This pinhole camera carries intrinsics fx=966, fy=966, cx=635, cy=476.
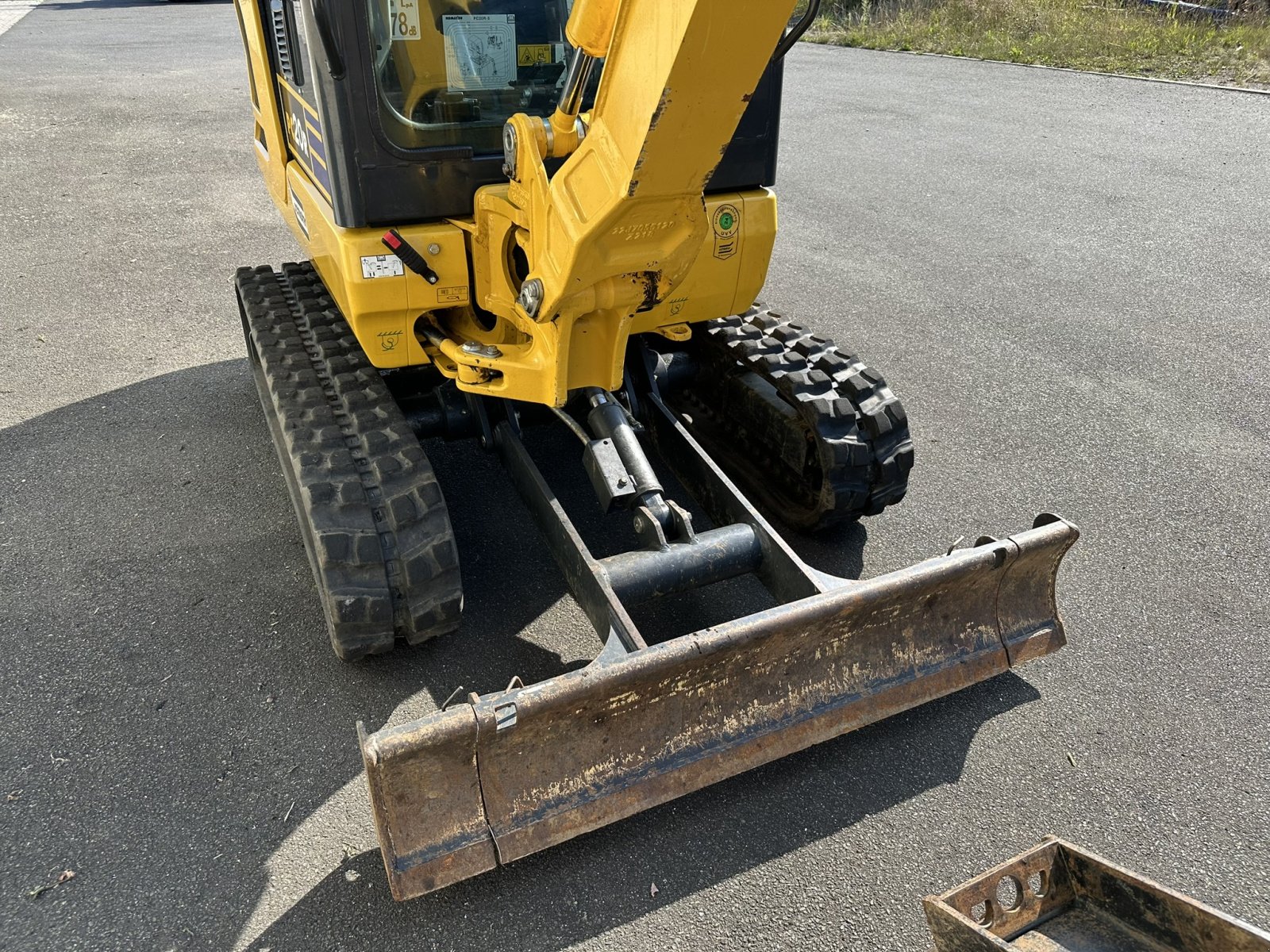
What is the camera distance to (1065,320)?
6387 mm

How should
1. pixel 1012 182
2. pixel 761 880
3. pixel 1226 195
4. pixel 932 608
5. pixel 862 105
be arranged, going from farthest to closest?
1. pixel 862 105
2. pixel 1012 182
3. pixel 1226 195
4. pixel 932 608
5. pixel 761 880

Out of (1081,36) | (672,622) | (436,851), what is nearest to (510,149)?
(672,622)

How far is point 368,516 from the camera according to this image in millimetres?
3195

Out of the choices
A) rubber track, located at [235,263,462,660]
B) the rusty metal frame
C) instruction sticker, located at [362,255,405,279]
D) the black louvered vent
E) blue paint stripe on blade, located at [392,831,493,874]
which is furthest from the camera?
the black louvered vent

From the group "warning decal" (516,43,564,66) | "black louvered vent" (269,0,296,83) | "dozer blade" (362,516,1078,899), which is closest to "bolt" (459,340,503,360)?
"warning decal" (516,43,564,66)

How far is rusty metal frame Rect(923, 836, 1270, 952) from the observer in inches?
87.6

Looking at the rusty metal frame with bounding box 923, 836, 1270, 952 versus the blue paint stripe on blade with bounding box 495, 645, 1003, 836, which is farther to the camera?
the blue paint stripe on blade with bounding box 495, 645, 1003, 836

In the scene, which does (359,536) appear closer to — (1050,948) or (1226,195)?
(1050,948)

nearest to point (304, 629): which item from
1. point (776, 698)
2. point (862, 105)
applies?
point (776, 698)

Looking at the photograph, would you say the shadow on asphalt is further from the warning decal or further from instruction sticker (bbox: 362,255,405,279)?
the warning decal

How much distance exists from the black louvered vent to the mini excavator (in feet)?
0.08

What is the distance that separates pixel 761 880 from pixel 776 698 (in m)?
0.53

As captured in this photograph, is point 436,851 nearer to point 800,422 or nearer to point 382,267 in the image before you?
point 382,267

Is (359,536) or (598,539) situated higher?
(359,536)
